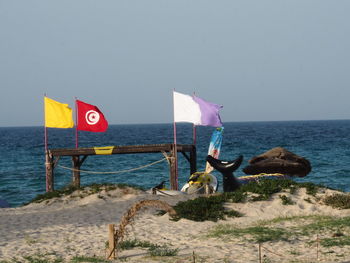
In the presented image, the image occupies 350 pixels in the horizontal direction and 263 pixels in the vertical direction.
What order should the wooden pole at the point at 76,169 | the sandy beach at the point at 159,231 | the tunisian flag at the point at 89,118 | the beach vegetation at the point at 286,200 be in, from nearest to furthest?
the sandy beach at the point at 159,231 < the beach vegetation at the point at 286,200 < the tunisian flag at the point at 89,118 < the wooden pole at the point at 76,169

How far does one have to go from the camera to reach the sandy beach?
10.9m

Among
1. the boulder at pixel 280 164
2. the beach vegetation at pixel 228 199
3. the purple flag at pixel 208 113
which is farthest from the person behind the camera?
the boulder at pixel 280 164

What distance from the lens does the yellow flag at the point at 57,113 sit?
22891 mm

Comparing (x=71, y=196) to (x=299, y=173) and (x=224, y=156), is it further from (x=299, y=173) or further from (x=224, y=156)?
(x=224, y=156)

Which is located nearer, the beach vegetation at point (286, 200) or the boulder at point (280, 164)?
the beach vegetation at point (286, 200)

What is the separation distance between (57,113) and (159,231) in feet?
36.7

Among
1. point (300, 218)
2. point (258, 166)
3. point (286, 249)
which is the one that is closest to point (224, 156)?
point (258, 166)

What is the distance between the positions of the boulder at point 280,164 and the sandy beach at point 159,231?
21.5 ft

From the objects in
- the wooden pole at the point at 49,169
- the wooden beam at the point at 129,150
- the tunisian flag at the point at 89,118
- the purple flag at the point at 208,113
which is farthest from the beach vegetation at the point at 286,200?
the wooden pole at the point at 49,169

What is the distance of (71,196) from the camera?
1973 cm

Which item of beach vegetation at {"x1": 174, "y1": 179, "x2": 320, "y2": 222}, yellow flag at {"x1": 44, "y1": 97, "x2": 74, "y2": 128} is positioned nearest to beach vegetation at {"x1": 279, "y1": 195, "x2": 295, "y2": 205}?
beach vegetation at {"x1": 174, "y1": 179, "x2": 320, "y2": 222}

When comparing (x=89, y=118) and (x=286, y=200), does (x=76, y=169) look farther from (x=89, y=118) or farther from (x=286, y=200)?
(x=286, y=200)

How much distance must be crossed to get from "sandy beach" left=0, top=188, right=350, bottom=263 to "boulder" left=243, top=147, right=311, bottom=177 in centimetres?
656

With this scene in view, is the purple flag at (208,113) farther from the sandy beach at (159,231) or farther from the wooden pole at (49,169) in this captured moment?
the wooden pole at (49,169)
